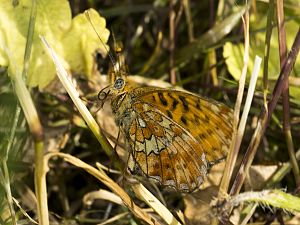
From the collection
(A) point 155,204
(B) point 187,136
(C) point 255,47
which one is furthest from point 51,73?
(C) point 255,47

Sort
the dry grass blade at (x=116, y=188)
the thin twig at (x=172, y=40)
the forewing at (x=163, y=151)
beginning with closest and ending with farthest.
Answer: the dry grass blade at (x=116, y=188) < the forewing at (x=163, y=151) < the thin twig at (x=172, y=40)

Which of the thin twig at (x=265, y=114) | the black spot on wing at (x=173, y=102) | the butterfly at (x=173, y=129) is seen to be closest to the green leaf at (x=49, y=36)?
the butterfly at (x=173, y=129)

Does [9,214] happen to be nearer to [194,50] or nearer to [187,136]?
[187,136]

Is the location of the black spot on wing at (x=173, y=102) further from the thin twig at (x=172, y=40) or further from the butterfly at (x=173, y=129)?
the thin twig at (x=172, y=40)

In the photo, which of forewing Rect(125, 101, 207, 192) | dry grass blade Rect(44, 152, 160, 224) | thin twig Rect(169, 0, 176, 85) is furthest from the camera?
thin twig Rect(169, 0, 176, 85)

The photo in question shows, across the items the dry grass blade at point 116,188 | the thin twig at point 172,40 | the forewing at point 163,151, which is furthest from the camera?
the thin twig at point 172,40

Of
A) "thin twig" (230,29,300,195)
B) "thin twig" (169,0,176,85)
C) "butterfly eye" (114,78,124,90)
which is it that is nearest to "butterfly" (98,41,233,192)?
"butterfly eye" (114,78,124,90)

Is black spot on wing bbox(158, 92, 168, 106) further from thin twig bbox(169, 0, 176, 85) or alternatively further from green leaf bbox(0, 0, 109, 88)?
thin twig bbox(169, 0, 176, 85)

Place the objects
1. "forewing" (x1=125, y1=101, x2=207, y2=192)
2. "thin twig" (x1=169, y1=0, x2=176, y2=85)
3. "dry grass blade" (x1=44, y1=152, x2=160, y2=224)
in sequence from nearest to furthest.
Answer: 1. "dry grass blade" (x1=44, y1=152, x2=160, y2=224)
2. "forewing" (x1=125, y1=101, x2=207, y2=192)
3. "thin twig" (x1=169, y1=0, x2=176, y2=85)
